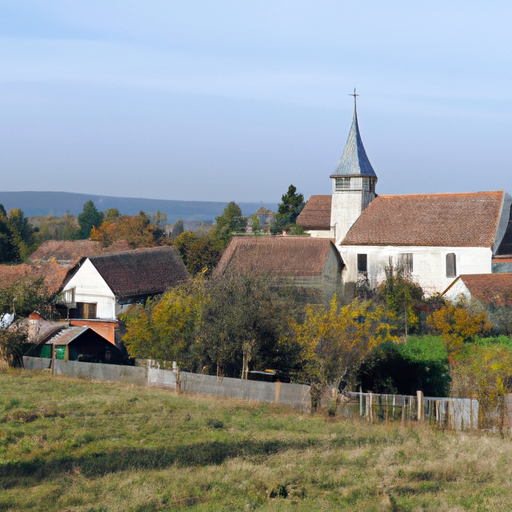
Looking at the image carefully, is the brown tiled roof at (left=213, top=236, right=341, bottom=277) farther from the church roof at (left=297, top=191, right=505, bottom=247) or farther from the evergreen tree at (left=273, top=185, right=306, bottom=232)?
the evergreen tree at (left=273, top=185, right=306, bottom=232)

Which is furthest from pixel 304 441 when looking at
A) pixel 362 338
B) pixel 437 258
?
pixel 437 258

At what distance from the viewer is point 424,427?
62.0ft

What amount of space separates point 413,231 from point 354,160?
7.63 meters

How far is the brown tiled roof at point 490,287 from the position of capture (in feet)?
110

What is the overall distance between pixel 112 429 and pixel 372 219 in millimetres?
30778

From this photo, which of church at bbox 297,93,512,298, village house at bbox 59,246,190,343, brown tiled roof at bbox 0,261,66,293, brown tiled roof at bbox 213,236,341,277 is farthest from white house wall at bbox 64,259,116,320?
church at bbox 297,93,512,298

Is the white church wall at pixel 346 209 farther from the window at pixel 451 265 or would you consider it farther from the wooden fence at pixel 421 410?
the wooden fence at pixel 421 410

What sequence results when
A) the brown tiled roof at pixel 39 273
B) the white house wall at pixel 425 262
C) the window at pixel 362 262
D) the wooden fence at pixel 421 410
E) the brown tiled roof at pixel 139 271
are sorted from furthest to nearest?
the window at pixel 362 262
the brown tiled roof at pixel 39 273
the brown tiled roof at pixel 139 271
the white house wall at pixel 425 262
the wooden fence at pixel 421 410

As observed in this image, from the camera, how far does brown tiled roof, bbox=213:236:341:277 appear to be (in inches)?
1607

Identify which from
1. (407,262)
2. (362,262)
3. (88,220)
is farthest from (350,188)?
(88,220)

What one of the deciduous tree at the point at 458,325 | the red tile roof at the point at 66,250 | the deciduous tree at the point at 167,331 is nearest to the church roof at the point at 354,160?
the deciduous tree at the point at 458,325

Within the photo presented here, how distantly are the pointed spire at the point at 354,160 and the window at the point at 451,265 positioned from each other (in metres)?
9.36

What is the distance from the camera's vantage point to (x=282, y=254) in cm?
4247

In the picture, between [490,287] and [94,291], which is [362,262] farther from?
[94,291]
